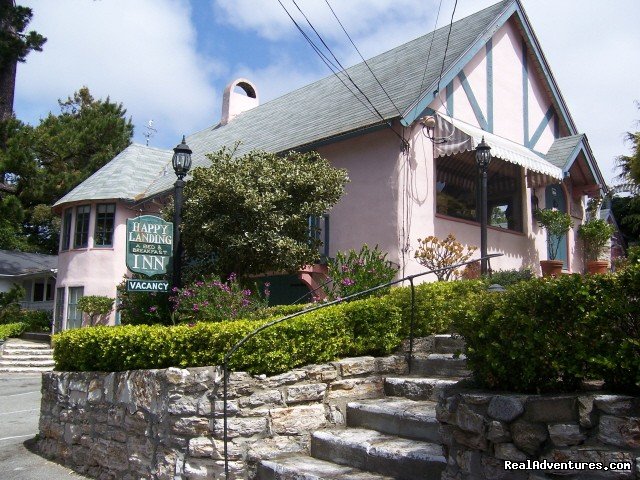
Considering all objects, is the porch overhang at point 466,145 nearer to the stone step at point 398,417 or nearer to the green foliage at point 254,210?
the green foliage at point 254,210

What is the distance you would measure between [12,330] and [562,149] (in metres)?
19.7

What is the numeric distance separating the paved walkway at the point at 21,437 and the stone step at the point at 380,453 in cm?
336

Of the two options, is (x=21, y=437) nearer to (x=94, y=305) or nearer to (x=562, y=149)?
(x=94, y=305)

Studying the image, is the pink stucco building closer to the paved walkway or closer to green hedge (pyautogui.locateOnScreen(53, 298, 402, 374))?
green hedge (pyautogui.locateOnScreen(53, 298, 402, 374))

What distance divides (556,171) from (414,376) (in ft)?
26.1

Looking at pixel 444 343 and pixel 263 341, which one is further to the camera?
pixel 444 343

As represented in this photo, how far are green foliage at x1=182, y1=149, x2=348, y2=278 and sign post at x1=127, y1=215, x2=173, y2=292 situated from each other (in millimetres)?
1319

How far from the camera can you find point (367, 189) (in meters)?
11.8

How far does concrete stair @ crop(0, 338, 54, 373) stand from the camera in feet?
61.1

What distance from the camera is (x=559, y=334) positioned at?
366 centimetres

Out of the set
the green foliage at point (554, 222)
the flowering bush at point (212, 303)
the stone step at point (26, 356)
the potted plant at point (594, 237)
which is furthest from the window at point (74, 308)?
the potted plant at point (594, 237)

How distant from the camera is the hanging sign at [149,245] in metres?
8.45

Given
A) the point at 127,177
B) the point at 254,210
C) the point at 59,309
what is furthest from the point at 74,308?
the point at 254,210

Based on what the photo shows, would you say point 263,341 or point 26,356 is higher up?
point 263,341
